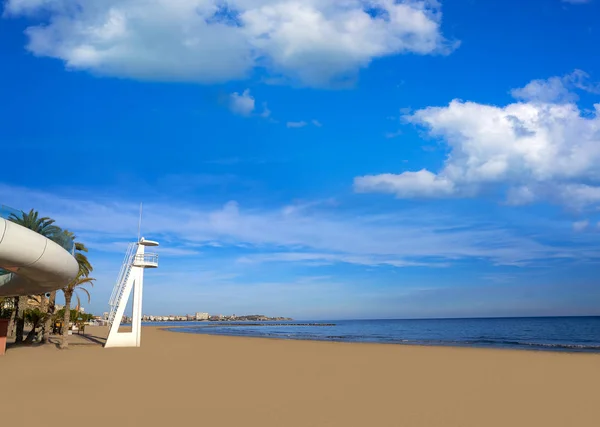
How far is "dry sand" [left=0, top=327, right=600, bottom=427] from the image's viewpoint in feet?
30.7

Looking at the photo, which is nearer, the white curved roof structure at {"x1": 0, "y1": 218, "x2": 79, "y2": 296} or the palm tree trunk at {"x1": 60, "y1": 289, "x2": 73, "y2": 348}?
the white curved roof structure at {"x1": 0, "y1": 218, "x2": 79, "y2": 296}

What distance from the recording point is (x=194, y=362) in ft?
70.5

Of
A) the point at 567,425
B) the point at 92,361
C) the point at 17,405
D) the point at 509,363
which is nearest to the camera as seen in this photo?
the point at 567,425

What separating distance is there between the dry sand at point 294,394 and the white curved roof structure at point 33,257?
3.45 metres

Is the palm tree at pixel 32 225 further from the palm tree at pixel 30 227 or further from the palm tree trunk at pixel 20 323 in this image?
the palm tree trunk at pixel 20 323

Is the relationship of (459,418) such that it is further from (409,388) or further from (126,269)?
(126,269)

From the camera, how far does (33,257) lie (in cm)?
1395

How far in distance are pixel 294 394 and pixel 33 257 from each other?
364 inches

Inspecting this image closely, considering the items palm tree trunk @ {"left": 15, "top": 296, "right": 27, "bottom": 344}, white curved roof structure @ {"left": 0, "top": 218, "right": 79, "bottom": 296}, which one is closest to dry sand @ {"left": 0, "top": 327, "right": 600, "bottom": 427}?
white curved roof structure @ {"left": 0, "top": 218, "right": 79, "bottom": 296}

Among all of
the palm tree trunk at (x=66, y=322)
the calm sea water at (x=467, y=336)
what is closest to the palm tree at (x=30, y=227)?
the palm tree trunk at (x=66, y=322)

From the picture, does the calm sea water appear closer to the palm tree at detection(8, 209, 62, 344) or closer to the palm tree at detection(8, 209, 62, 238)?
the palm tree at detection(8, 209, 62, 344)

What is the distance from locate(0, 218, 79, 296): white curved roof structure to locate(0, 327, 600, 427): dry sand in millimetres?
3453

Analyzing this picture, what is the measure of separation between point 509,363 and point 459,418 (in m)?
14.5

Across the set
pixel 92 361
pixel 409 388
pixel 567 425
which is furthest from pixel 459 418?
pixel 92 361
